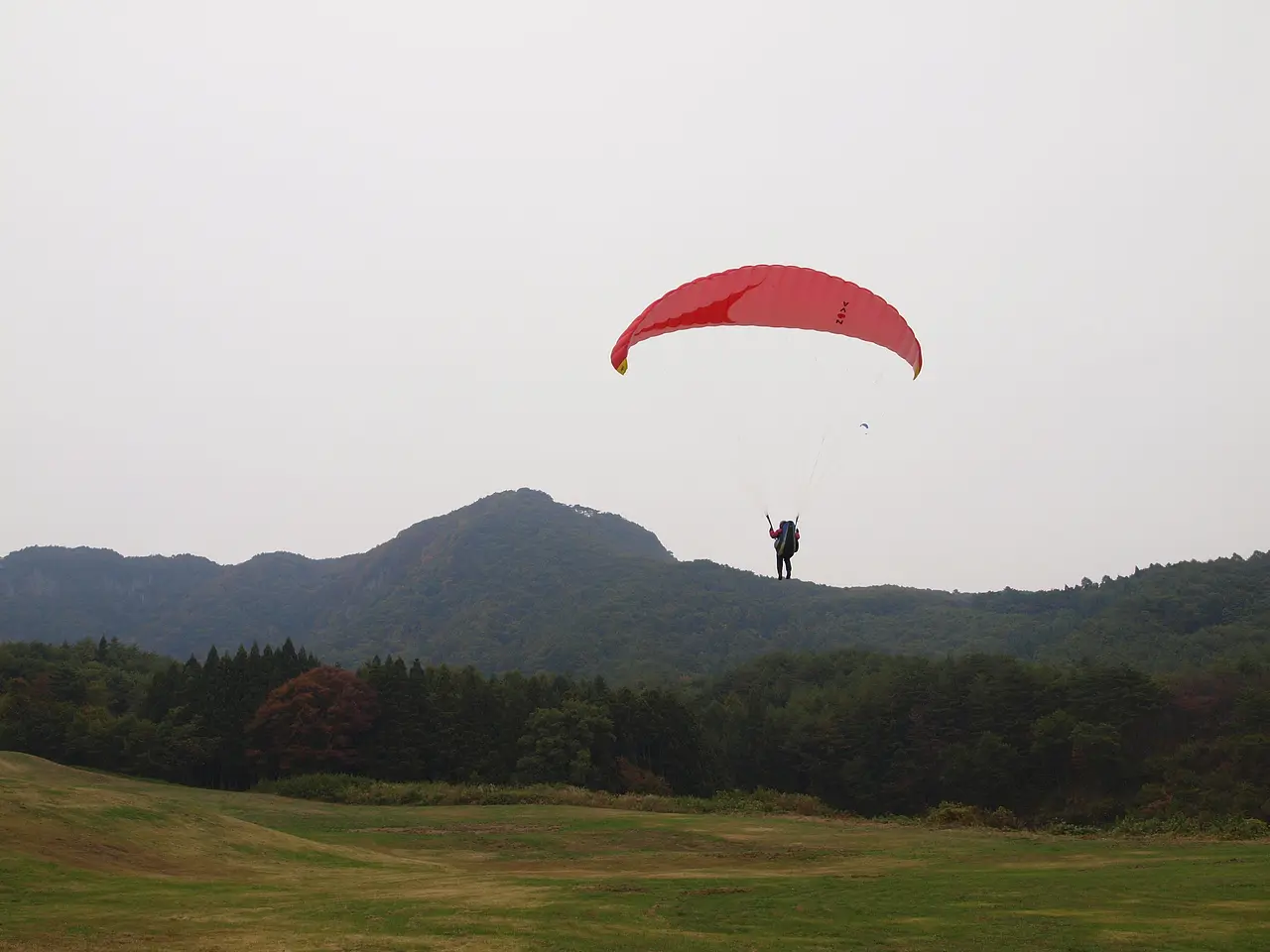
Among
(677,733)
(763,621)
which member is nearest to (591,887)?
(677,733)

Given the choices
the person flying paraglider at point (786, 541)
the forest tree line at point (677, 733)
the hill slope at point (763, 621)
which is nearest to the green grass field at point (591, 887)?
the person flying paraglider at point (786, 541)

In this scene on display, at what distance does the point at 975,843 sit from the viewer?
26.5 meters

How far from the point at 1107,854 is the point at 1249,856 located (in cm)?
294

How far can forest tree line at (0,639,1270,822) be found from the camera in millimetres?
53844

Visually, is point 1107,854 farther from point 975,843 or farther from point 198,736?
point 198,736

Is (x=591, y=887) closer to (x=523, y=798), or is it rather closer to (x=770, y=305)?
(x=770, y=305)

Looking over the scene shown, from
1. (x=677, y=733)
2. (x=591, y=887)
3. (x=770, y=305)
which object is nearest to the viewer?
(x=591, y=887)

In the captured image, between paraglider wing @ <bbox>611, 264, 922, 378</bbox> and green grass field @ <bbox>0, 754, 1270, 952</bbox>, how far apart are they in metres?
11.5

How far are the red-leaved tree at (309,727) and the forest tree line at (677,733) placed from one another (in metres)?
0.10

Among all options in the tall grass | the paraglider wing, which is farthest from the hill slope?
the paraglider wing

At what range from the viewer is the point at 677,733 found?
217 feet

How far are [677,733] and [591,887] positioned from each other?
4698 cm

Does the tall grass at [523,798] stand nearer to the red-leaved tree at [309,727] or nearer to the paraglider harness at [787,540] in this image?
the red-leaved tree at [309,727]

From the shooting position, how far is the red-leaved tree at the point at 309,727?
52.9 metres
